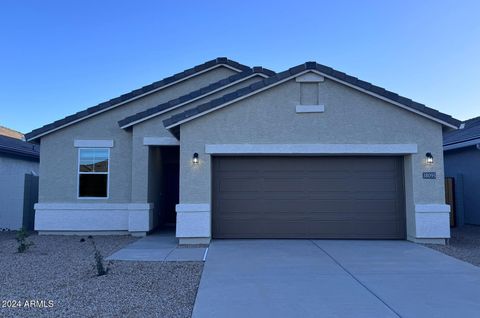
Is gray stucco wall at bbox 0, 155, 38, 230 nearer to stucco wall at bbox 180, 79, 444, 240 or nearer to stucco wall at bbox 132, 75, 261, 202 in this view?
Result: stucco wall at bbox 132, 75, 261, 202

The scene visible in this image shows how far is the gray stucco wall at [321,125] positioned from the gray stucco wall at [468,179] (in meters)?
6.03

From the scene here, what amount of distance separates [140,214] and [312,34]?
1063 centimetres

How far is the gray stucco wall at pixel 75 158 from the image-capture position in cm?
1330

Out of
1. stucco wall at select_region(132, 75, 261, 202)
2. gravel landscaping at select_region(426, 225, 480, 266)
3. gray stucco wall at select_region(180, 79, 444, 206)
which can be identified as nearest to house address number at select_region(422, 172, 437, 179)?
gray stucco wall at select_region(180, 79, 444, 206)

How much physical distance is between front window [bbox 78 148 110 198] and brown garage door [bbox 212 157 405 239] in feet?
14.9

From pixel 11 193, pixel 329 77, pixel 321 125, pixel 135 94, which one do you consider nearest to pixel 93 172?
pixel 135 94

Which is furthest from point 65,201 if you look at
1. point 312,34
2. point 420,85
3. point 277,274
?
point 420,85

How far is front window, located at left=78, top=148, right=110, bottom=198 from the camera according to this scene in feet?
43.9

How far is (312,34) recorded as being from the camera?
669 inches

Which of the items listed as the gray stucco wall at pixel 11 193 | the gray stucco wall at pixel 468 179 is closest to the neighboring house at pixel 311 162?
the gray stucco wall at pixel 468 179

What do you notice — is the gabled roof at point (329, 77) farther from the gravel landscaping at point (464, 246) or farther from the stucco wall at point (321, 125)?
the gravel landscaping at point (464, 246)

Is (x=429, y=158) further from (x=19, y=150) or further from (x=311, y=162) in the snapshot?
(x=19, y=150)

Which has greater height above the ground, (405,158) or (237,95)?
(237,95)

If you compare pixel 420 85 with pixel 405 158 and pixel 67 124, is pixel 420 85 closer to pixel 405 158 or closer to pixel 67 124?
pixel 405 158
